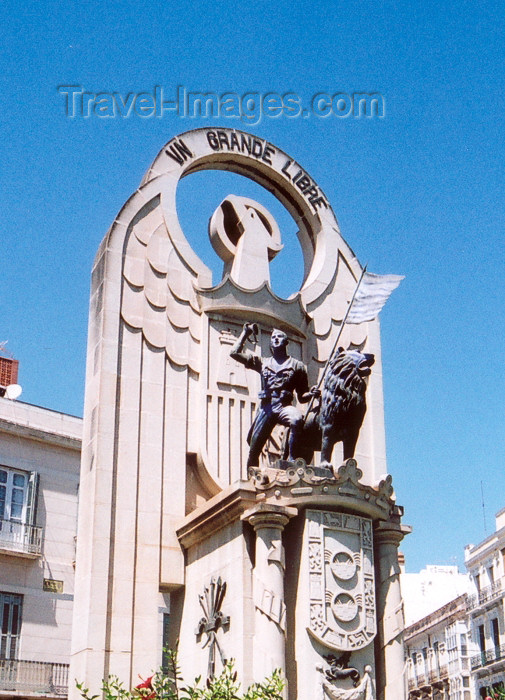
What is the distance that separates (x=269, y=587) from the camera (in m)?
15.8

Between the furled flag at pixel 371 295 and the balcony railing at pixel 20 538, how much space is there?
13.9 m

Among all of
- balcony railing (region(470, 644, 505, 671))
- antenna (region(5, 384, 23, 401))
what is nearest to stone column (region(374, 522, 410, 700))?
antenna (region(5, 384, 23, 401))

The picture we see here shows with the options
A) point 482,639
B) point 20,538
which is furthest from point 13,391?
point 482,639

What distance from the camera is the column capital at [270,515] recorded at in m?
16.0

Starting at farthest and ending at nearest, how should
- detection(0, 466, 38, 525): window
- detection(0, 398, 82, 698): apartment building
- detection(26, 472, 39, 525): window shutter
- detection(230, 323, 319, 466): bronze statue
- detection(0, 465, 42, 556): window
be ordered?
detection(26, 472, 39, 525): window shutter < detection(0, 466, 38, 525): window < detection(0, 465, 42, 556): window < detection(0, 398, 82, 698): apartment building < detection(230, 323, 319, 466): bronze statue

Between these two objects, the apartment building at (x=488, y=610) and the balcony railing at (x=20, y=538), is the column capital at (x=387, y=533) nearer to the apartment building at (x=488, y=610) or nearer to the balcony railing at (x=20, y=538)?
the balcony railing at (x=20, y=538)

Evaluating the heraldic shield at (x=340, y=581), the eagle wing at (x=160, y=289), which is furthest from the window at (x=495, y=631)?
the heraldic shield at (x=340, y=581)

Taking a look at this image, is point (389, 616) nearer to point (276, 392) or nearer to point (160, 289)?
point (276, 392)

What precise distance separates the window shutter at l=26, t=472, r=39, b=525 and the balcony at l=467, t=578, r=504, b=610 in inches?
1093

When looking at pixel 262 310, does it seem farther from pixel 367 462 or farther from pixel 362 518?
pixel 362 518

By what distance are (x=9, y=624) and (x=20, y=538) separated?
2.43 m

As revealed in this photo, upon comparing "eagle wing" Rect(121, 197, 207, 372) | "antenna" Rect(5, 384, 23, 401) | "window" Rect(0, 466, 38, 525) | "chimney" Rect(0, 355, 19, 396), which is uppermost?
"chimney" Rect(0, 355, 19, 396)

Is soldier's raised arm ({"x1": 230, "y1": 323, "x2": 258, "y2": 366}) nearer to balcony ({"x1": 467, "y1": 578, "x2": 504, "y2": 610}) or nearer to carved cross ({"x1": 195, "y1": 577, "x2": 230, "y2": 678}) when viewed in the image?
carved cross ({"x1": 195, "y1": 577, "x2": 230, "y2": 678})

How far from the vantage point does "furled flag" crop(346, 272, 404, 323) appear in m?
19.1
